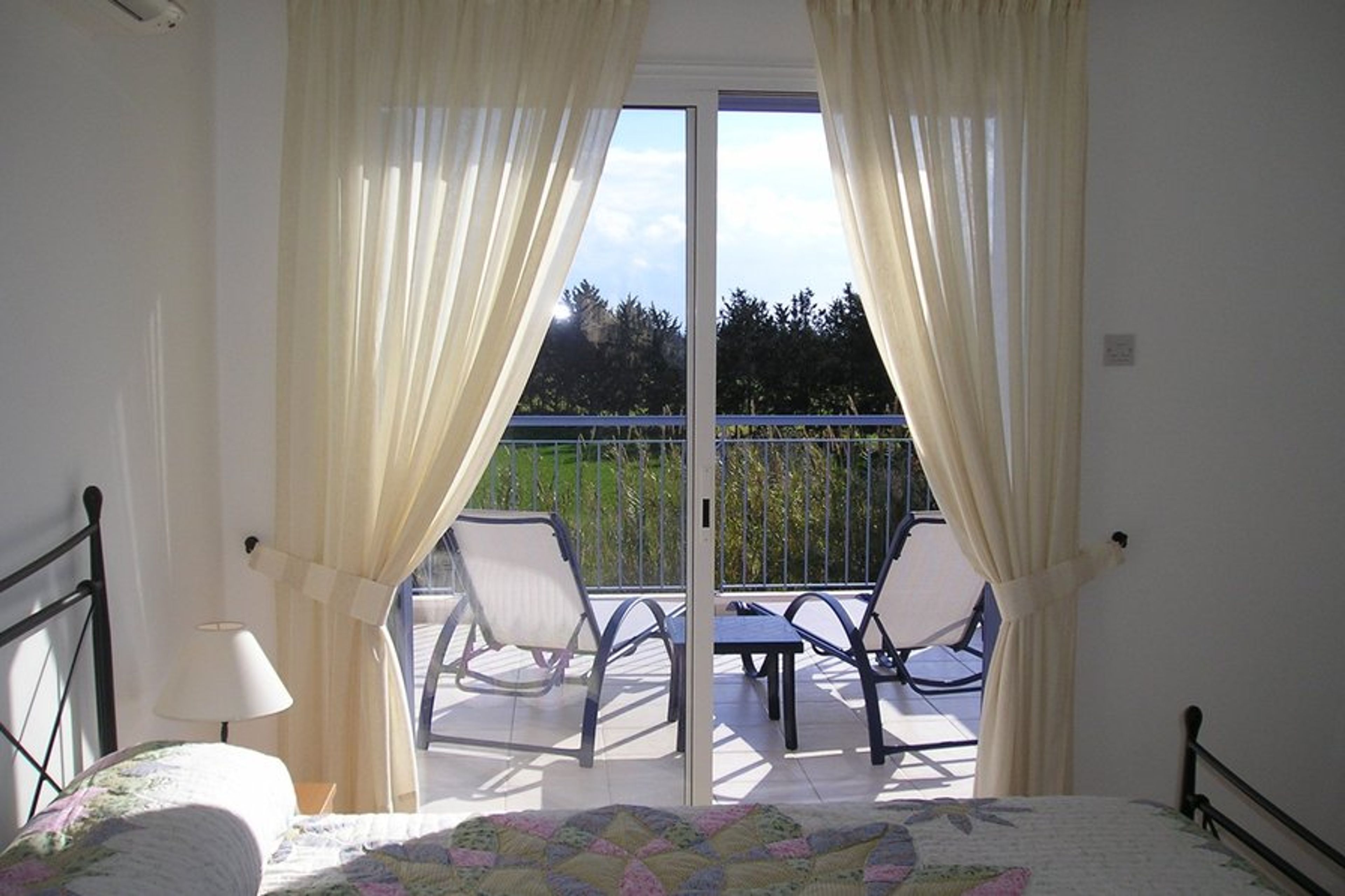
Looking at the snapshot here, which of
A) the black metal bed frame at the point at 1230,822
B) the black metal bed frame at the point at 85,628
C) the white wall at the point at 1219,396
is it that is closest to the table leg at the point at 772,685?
the white wall at the point at 1219,396

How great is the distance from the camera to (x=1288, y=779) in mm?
3365

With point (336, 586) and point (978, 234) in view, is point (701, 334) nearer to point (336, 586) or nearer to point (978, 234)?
point (978, 234)

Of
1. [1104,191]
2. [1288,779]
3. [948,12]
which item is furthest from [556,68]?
[1288,779]

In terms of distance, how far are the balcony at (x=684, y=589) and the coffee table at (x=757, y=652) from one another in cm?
4

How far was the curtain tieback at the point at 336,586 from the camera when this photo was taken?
2945mm

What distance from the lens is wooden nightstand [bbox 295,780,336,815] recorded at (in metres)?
2.59

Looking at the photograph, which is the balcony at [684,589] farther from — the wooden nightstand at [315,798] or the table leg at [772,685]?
the wooden nightstand at [315,798]

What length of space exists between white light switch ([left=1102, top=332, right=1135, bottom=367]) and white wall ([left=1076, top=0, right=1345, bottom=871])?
0.02 m

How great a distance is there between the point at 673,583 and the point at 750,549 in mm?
692

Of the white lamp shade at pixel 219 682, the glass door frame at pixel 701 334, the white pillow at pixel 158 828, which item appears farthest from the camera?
the glass door frame at pixel 701 334

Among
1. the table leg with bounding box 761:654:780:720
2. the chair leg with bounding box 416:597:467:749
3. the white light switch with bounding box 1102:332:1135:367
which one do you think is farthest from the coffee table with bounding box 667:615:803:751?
the white light switch with bounding box 1102:332:1135:367

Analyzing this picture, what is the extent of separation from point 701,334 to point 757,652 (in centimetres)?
99

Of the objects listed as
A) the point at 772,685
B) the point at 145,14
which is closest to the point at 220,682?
the point at 145,14

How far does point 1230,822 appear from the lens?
2391mm
